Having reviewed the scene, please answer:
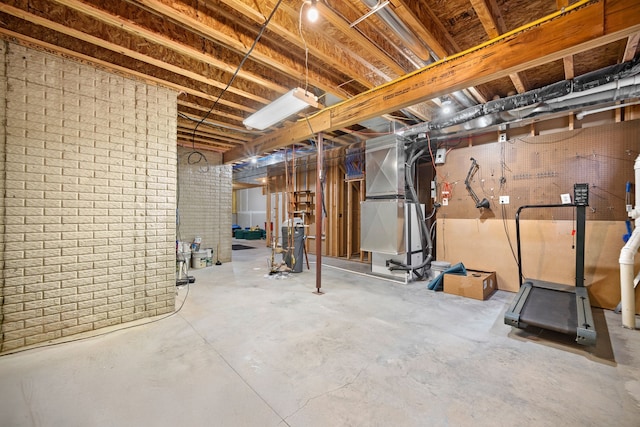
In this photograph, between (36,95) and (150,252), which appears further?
(150,252)

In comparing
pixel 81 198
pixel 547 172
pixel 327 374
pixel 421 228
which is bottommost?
pixel 327 374

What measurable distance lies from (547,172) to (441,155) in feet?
5.16

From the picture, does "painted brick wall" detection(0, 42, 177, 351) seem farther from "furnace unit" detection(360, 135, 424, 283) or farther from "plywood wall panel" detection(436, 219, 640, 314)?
"plywood wall panel" detection(436, 219, 640, 314)

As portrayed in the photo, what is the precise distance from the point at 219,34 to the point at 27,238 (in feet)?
8.56

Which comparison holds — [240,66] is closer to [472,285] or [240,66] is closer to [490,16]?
[490,16]

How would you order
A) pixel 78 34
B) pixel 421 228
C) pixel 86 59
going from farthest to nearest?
pixel 421 228, pixel 86 59, pixel 78 34

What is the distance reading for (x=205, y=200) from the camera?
6.42 m

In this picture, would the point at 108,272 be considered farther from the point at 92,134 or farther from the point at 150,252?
the point at 92,134

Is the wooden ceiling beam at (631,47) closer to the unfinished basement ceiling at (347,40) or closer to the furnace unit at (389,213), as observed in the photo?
the unfinished basement ceiling at (347,40)

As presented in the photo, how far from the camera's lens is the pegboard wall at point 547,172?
341 cm

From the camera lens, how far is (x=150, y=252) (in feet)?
10.4

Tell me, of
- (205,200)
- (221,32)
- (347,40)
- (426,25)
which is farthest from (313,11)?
(205,200)

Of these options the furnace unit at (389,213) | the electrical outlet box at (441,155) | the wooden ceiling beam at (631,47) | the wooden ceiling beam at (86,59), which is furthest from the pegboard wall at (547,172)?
the wooden ceiling beam at (86,59)

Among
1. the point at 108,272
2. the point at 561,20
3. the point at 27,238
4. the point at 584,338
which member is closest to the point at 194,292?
the point at 108,272
